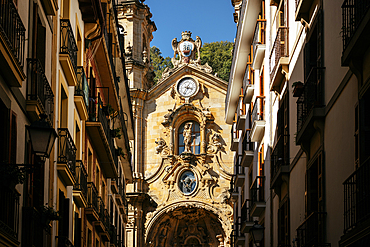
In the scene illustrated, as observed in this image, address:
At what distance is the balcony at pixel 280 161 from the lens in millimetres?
18531

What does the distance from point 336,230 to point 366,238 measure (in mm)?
2978

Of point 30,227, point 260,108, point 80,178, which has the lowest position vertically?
point 30,227

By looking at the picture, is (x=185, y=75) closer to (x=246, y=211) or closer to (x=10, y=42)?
(x=246, y=211)

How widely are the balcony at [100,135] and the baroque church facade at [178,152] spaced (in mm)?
20250

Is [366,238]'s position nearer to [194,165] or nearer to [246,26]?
[246,26]

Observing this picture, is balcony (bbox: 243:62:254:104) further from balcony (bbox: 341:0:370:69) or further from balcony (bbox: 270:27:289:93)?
balcony (bbox: 341:0:370:69)

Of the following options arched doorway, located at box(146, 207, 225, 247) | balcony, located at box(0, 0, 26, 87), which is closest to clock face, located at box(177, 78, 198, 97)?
arched doorway, located at box(146, 207, 225, 247)

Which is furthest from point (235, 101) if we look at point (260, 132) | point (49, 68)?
point (49, 68)

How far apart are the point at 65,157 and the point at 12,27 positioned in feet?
19.5

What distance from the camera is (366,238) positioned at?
994cm

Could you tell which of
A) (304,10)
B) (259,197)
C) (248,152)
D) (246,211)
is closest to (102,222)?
(246,211)

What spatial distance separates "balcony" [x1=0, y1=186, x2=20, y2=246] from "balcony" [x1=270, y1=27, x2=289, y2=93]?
28.9 ft

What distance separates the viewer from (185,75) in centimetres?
5259

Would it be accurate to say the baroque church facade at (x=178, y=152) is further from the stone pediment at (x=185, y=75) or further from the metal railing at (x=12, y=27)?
the metal railing at (x=12, y=27)
